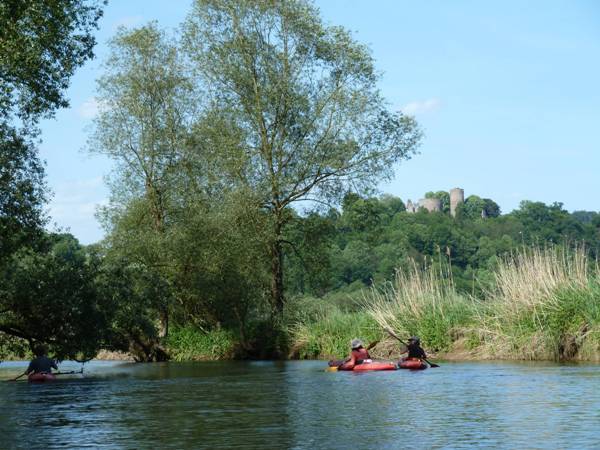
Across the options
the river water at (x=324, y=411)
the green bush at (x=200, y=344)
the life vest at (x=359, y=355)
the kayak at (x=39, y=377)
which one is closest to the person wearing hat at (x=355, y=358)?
the life vest at (x=359, y=355)

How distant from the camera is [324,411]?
17688 millimetres

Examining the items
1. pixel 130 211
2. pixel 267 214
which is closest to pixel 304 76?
pixel 267 214

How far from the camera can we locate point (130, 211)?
45.9 metres

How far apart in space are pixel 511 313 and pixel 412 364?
3764 mm

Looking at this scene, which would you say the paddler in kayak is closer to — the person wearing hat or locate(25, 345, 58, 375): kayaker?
the person wearing hat

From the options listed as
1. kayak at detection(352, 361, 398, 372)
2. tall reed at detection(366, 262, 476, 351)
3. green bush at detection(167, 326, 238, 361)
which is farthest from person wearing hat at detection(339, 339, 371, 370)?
green bush at detection(167, 326, 238, 361)

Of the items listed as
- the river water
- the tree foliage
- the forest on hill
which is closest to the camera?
the river water

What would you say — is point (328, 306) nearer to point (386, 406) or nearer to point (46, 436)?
point (386, 406)

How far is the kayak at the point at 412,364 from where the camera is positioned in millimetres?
28047

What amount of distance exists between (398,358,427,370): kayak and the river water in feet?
2.57

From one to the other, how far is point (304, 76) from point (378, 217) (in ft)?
25.2

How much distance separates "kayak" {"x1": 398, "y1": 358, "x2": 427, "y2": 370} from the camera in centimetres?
2805

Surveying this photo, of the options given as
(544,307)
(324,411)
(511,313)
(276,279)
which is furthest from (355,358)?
(276,279)

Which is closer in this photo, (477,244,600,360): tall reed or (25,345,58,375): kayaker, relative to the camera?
(477,244,600,360): tall reed
